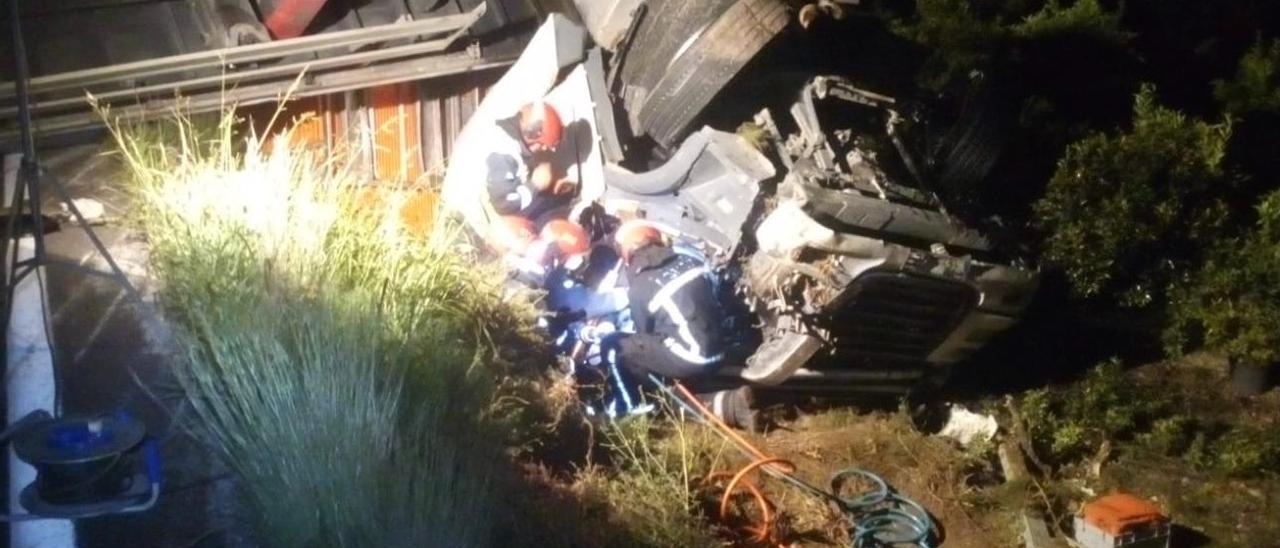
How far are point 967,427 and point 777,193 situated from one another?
1.94 m

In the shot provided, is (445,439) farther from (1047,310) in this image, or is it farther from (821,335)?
(1047,310)

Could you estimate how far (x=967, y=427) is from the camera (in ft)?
23.2

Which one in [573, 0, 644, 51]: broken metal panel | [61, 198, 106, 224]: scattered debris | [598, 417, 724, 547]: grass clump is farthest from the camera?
[573, 0, 644, 51]: broken metal panel

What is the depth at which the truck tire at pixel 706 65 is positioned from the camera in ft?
19.6

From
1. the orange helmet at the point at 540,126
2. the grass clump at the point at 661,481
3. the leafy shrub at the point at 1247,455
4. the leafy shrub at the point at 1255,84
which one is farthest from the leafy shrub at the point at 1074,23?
the grass clump at the point at 661,481

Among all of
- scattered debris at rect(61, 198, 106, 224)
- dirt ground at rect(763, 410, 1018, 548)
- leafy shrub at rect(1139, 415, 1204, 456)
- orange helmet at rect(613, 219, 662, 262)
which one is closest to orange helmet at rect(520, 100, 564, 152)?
orange helmet at rect(613, 219, 662, 262)

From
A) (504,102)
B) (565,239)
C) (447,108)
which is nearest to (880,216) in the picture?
(565,239)

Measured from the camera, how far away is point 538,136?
676 cm

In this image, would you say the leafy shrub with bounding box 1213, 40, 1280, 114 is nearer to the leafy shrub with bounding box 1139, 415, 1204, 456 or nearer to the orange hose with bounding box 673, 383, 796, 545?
the leafy shrub with bounding box 1139, 415, 1204, 456

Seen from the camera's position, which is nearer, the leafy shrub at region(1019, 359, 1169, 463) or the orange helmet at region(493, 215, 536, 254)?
the orange helmet at region(493, 215, 536, 254)

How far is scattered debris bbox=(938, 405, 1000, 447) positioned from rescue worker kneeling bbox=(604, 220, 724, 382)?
65.7 inches

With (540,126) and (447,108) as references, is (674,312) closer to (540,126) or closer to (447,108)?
(540,126)

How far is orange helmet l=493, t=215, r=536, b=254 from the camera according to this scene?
6656mm

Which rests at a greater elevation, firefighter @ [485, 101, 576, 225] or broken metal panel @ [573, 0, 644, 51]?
broken metal panel @ [573, 0, 644, 51]
